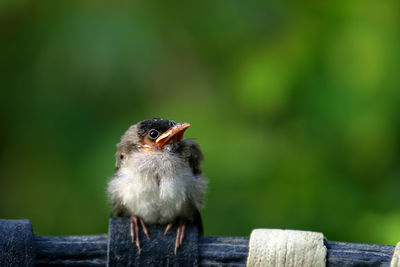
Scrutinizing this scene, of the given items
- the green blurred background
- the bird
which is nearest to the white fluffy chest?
the bird

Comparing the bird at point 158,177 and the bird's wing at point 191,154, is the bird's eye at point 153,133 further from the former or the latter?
the bird's wing at point 191,154

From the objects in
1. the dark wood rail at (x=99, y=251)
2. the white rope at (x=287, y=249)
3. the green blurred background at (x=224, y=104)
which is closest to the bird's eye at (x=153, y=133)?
the green blurred background at (x=224, y=104)

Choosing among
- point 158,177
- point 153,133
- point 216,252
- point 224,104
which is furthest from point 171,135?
point 216,252

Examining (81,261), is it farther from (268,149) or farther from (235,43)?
(235,43)

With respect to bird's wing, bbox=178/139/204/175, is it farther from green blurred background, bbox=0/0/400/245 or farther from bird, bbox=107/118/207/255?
green blurred background, bbox=0/0/400/245

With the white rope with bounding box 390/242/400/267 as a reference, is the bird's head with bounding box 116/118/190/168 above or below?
above

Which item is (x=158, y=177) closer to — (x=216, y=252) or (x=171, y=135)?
(x=171, y=135)

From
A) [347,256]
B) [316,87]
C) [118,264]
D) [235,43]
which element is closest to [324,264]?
[347,256]
